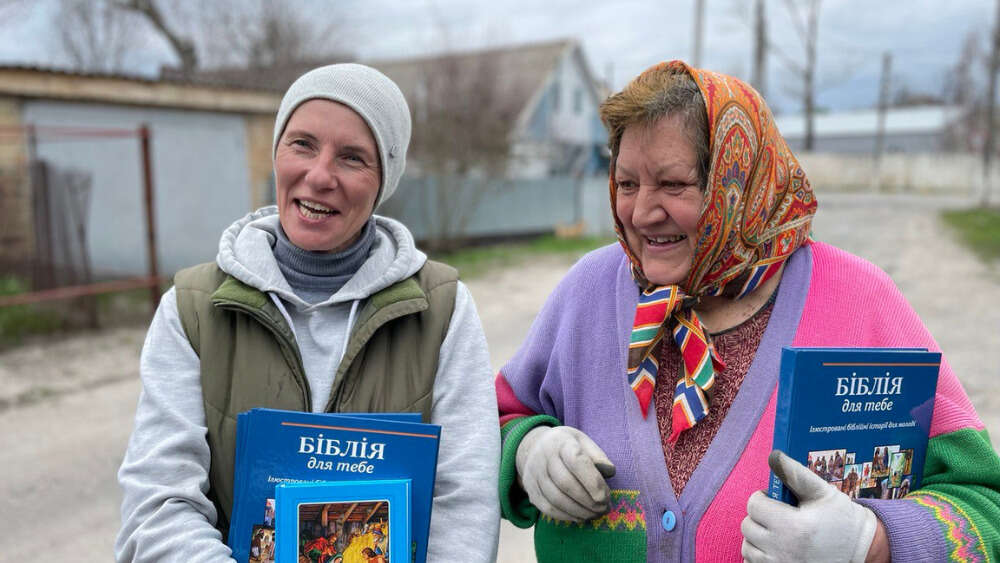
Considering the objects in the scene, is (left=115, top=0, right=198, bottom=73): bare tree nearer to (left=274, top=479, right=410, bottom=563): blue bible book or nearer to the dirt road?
the dirt road

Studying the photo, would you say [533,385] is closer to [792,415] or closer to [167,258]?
[792,415]

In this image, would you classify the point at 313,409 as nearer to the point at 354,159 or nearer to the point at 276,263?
the point at 276,263

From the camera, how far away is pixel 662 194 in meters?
1.68

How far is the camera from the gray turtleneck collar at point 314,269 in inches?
71.8

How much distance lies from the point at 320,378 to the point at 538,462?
20.2 inches

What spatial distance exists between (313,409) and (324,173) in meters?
0.52

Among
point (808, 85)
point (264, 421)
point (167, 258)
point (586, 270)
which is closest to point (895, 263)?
point (167, 258)

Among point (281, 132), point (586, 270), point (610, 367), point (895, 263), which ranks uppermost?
point (281, 132)

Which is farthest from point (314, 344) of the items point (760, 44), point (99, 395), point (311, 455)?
point (760, 44)

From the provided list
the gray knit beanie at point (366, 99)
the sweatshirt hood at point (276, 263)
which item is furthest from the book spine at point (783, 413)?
the gray knit beanie at point (366, 99)

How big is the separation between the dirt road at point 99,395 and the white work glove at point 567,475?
211 cm

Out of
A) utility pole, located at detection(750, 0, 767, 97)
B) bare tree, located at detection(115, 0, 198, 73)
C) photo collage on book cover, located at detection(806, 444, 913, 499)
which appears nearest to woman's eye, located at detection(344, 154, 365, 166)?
photo collage on book cover, located at detection(806, 444, 913, 499)

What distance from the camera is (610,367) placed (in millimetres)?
1827

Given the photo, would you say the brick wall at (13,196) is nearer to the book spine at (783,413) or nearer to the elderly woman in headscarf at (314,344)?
the elderly woman in headscarf at (314,344)
